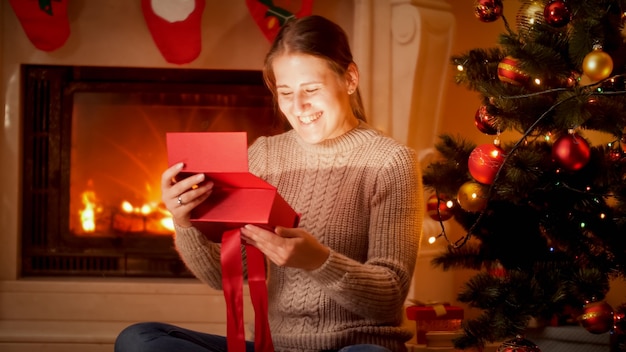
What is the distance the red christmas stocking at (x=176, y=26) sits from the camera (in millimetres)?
2531

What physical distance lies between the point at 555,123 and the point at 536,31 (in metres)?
0.18

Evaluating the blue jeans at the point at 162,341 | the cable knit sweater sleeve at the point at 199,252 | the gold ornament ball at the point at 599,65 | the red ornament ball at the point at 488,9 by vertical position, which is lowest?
the blue jeans at the point at 162,341

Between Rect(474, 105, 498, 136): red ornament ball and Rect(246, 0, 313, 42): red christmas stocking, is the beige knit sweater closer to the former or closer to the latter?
Rect(474, 105, 498, 136): red ornament ball

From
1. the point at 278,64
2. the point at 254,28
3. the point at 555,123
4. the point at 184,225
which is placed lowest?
the point at 184,225

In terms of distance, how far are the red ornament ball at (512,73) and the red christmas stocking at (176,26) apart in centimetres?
120

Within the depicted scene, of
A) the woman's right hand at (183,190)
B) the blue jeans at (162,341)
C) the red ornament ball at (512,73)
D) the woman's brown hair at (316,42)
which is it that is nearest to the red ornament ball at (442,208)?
the red ornament ball at (512,73)

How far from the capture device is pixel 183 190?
1.26m

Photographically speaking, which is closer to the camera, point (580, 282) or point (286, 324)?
point (286, 324)

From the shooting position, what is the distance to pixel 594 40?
4.91 feet

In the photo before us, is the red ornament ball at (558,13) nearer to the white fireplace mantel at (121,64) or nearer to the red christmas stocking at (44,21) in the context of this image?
the white fireplace mantel at (121,64)

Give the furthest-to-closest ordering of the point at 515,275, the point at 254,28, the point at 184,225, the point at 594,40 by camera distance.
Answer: the point at 254,28 → the point at 515,275 → the point at 594,40 → the point at 184,225

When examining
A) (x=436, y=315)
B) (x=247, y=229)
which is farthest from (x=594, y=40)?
(x=436, y=315)

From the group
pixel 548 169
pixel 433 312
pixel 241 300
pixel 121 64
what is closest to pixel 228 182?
pixel 241 300

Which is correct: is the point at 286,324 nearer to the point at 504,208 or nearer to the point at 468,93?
the point at 504,208
